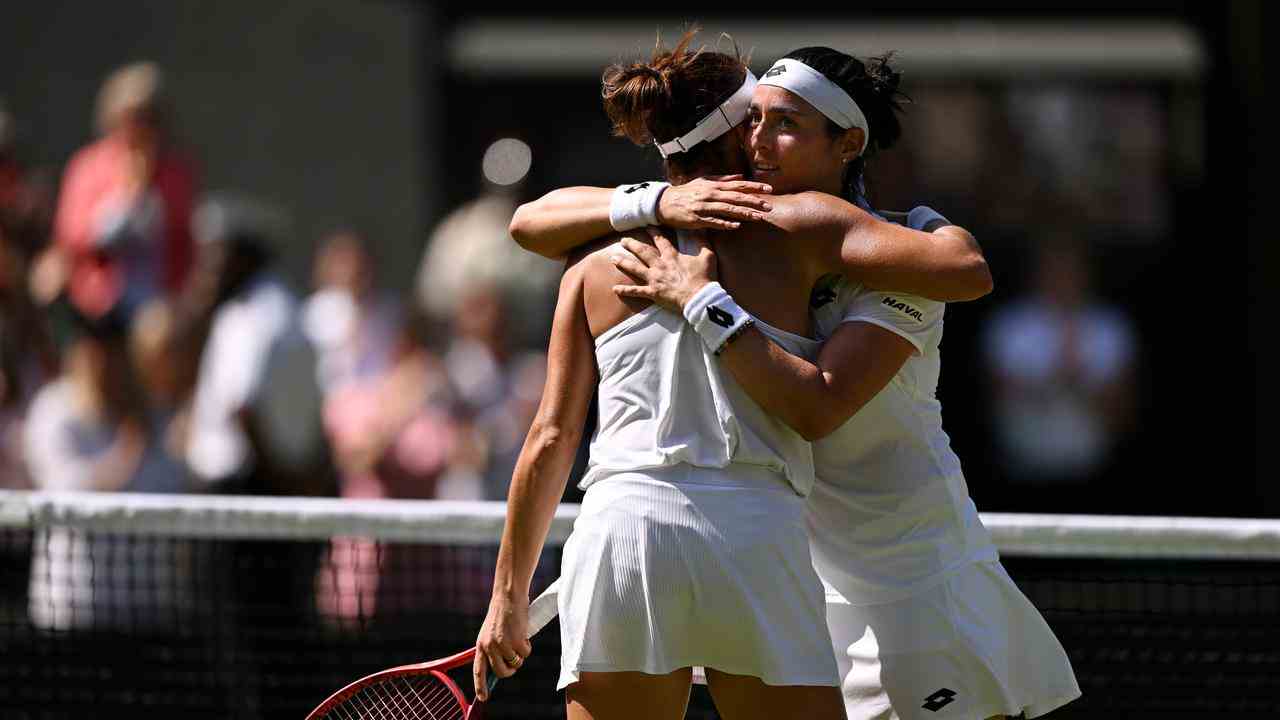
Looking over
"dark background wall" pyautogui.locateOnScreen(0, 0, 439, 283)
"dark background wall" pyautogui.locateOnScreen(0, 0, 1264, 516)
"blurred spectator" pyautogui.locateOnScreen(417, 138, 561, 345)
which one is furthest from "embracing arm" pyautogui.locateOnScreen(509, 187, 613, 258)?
"dark background wall" pyautogui.locateOnScreen(0, 0, 439, 283)

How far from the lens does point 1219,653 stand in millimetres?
4699

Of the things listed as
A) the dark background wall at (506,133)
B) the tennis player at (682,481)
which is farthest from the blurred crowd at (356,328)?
the tennis player at (682,481)

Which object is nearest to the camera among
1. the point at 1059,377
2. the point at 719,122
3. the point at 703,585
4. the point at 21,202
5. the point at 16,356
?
the point at 703,585

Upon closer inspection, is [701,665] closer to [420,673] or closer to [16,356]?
[420,673]

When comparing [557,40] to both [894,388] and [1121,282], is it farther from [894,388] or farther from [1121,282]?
[894,388]

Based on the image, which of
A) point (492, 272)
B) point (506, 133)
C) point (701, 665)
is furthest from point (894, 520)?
point (506, 133)

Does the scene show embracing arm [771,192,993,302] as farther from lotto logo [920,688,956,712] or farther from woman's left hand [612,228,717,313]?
lotto logo [920,688,956,712]

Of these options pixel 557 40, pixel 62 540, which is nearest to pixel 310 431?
pixel 62 540

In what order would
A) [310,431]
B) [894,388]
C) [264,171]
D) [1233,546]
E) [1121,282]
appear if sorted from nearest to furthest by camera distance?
[894,388], [1233,546], [310,431], [1121,282], [264,171]

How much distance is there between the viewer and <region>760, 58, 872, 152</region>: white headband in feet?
11.9

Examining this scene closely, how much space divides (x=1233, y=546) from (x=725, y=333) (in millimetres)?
1671

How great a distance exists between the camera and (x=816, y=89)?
11.9 ft

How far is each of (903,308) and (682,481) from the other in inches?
21.3

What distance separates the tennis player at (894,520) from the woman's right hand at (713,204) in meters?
0.08
